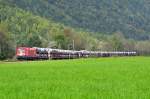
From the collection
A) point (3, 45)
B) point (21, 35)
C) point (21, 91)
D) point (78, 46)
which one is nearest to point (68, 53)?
point (3, 45)

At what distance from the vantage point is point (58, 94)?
16.3m

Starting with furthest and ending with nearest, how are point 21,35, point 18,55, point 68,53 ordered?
point 21,35
point 68,53
point 18,55

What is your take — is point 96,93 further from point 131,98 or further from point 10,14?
point 10,14

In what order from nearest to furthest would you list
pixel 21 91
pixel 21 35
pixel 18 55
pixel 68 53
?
1. pixel 21 91
2. pixel 18 55
3. pixel 68 53
4. pixel 21 35

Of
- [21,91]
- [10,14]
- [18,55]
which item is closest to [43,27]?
[10,14]

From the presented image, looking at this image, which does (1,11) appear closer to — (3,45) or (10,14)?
(10,14)

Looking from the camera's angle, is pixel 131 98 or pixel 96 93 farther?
pixel 96 93

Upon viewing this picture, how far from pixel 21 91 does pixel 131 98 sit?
4.03m

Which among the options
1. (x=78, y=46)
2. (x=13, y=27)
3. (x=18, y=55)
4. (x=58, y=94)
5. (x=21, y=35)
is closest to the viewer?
(x=58, y=94)

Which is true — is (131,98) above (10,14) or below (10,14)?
below

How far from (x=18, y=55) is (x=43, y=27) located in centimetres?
8212

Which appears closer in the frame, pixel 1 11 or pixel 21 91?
pixel 21 91

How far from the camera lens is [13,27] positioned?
149750mm

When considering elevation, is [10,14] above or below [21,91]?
above
